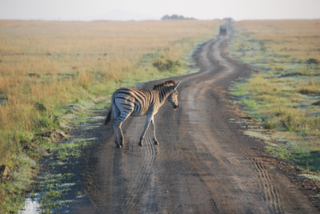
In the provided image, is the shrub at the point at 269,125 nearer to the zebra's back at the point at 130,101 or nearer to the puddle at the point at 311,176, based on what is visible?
the puddle at the point at 311,176

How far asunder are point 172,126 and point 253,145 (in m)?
3.59

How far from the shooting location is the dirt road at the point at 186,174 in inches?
231

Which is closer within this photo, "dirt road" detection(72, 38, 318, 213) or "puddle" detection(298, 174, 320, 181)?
"dirt road" detection(72, 38, 318, 213)

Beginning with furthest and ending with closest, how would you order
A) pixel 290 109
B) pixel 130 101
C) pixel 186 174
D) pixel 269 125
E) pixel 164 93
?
1. pixel 290 109
2. pixel 269 125
3. pixel 164 93
4. pixel 130 101
5. pixel 186 174

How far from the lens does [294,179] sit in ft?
23.6

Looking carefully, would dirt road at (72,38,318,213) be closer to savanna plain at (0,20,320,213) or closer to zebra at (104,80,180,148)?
zebra at (104,80,180,148)

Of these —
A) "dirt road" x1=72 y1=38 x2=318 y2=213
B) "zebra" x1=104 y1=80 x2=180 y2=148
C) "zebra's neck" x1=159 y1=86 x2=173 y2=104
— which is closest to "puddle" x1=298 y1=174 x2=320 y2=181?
"dirt road" x1=72 y1=38 x2=318 y2=213

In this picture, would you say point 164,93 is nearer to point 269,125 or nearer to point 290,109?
point 269,125

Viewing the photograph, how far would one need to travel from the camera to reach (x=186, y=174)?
7.33m

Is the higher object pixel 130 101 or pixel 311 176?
pixel 130 101

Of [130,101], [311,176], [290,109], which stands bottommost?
[311,176]

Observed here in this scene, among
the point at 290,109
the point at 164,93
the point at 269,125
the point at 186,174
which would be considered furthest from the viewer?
the point at 290,109

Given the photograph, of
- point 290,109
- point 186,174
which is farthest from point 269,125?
point 186,174

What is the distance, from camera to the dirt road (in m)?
5.87
